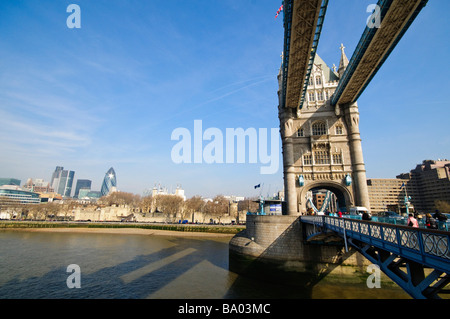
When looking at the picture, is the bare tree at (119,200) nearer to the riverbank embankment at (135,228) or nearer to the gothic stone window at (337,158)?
the riverbank embankment at (135,228)

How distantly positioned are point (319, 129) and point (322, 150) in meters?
3.26

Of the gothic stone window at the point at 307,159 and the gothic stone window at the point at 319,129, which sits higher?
the gothic stone window at the point at 319,129

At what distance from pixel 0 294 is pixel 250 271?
22.8 metres

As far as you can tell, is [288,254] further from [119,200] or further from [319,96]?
[119,200]

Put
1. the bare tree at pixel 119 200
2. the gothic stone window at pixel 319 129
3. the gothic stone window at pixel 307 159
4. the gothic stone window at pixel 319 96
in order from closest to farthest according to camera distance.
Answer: the gothic stone window at pixel 307 159
the gothic stone window at pixel 319 129
the gothic stone window at pixel 319 96
the bare tree at pixel 119 200

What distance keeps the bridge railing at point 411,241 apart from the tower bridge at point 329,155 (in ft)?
0.11

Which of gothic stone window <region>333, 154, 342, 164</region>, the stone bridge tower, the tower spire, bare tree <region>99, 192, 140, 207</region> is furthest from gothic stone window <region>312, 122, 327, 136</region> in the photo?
bare tree <region>99, 192, 140, 207</region>

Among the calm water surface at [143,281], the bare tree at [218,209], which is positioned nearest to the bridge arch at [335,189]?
the calm water surface at [143,281]

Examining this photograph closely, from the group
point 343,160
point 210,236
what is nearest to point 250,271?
point 343,160

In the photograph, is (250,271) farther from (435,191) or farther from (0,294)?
(435,191)

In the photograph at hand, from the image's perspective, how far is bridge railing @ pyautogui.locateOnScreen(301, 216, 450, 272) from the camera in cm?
711

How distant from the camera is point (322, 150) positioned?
3219 cm

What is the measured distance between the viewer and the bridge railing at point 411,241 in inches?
280
